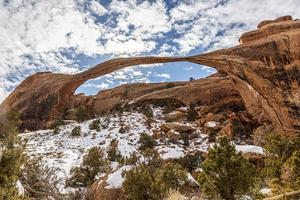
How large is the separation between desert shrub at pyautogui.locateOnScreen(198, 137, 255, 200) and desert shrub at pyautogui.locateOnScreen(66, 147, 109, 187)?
7372 mm

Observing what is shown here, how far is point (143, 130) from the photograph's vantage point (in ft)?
76.0

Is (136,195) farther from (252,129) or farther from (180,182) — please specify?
(252,129)

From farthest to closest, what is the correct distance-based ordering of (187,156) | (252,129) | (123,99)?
(123,99) < (252,129) < (187,156)

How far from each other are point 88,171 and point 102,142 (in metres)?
6.15

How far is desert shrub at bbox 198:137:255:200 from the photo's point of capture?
26.7 feet

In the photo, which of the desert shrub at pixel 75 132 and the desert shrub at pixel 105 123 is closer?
the desert shrub at pixel 75 132

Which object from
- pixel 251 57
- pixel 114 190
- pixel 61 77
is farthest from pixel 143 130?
pixel 114 190

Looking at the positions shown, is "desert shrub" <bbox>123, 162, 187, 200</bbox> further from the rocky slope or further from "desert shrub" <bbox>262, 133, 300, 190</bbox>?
the rocky slope

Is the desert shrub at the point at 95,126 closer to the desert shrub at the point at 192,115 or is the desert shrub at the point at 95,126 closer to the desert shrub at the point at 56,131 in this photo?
the desert shrub at the point at 56,131

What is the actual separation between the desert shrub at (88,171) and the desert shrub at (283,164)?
8.09 meters

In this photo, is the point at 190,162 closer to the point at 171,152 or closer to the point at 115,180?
the point at 171,152

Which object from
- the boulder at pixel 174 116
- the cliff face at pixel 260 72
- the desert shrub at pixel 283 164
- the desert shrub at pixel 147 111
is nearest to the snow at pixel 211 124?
the cliff face at pixel 260 72

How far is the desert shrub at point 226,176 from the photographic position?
8141mm

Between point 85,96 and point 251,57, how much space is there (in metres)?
24.2
